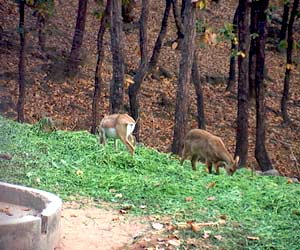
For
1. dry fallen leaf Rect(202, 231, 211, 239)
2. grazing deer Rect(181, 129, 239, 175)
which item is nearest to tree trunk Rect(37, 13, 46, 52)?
grazing deer Rect(181, 129, 239, 175)

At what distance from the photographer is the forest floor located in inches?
958

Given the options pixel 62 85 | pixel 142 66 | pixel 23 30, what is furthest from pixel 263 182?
pixel 62 85

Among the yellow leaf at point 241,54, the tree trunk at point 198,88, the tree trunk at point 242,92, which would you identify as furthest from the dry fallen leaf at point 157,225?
the tree trunk at point 198,88

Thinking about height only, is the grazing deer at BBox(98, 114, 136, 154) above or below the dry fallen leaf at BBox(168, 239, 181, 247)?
above

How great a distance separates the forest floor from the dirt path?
1137 cm

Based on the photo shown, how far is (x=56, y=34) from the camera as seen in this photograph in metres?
28.8

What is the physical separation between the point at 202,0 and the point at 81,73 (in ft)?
38.9

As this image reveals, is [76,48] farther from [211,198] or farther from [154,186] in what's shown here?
[211,198]

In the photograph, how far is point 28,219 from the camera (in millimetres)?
8133

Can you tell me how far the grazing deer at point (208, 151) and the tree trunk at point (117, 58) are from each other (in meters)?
2.50

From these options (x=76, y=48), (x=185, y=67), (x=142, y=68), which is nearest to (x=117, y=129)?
(x=185, y=67)

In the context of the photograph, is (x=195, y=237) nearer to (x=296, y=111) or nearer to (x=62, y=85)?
(x=62, y=85)

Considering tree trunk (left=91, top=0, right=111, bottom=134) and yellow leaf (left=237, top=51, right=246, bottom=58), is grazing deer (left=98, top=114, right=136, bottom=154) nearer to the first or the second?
yellow leaf (left=237, top=51, right=246, bottom=58)

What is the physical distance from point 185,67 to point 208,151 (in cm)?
215
